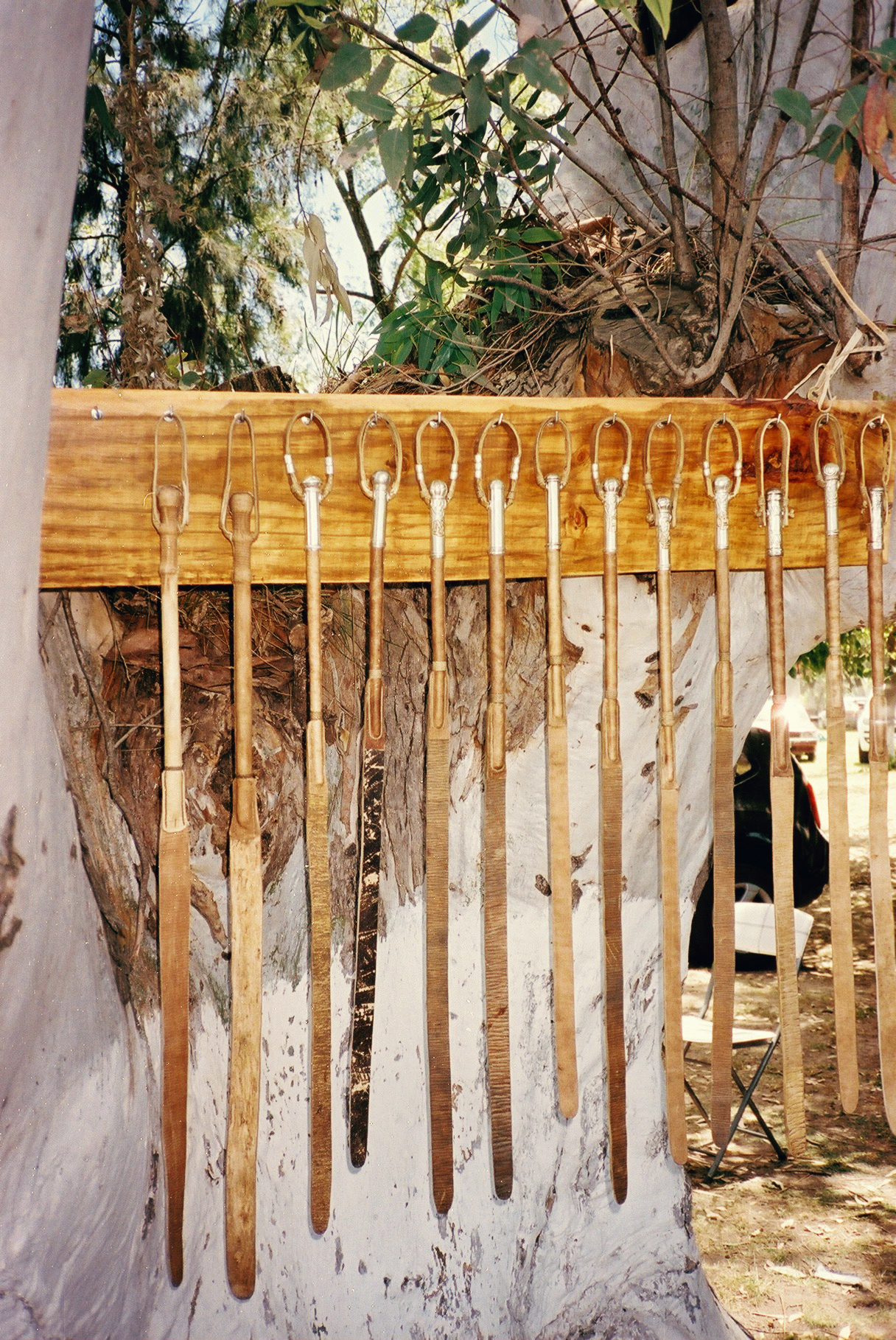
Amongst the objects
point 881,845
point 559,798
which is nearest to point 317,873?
point 559,798

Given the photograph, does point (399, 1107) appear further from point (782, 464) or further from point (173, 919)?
point (782, 464)

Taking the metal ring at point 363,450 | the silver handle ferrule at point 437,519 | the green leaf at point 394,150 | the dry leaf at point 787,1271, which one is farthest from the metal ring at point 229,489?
the dry leaf at point 787,1271

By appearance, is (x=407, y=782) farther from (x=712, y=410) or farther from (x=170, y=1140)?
(x=712, y=410)

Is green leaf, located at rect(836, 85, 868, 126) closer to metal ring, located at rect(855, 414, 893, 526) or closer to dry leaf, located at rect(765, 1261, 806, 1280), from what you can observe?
metal ring, located at rect(855, 414, 893, 526)

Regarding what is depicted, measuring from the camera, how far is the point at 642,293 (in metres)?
1.85

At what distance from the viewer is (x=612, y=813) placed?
5.06 feet

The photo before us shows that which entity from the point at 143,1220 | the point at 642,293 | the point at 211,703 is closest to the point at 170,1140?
the point at 143,1220

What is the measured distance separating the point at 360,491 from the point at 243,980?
2.34ft

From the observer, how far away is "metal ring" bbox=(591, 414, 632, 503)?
1.53m

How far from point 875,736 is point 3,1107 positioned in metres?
1.36

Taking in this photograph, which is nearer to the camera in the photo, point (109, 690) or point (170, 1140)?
point (170, 1140)

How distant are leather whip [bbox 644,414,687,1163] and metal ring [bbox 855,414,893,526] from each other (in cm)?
33

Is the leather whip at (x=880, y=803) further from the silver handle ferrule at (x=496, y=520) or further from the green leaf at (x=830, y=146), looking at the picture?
the silver handle ferrule at (x=496, y=520)

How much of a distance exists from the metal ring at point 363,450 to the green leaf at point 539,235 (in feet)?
1.87
